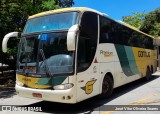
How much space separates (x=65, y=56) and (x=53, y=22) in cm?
138

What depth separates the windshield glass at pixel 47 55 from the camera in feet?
25.0

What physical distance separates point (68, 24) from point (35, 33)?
119cm

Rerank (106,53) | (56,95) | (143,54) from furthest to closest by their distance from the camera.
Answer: (143,54) → (106,53) → (56,95)

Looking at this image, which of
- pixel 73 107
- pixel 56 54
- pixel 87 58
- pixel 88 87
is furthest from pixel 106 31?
pixel 73 107

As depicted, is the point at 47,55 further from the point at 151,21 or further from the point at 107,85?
the point at 151,21

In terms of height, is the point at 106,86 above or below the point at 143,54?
below

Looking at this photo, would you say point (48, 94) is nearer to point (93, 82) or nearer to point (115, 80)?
point (93, 82)

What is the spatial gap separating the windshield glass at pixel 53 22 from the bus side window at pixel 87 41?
40cm

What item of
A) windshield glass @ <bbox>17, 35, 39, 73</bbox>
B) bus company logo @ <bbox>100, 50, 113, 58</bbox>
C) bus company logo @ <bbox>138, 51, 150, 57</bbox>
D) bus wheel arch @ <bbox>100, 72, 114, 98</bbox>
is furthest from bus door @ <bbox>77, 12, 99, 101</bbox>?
bus company logo @ <bbox>138, 51, 150, 57</bbox>

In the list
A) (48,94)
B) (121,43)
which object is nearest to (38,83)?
(48,94)

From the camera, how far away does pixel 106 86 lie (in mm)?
9945

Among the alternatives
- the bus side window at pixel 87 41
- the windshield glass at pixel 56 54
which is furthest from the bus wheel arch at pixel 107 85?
the windshield glass at pixel 56 54

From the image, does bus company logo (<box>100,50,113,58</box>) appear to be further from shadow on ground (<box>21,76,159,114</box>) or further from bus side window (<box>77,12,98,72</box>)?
shadow on ground (<box>21,76,159,114</box>)
